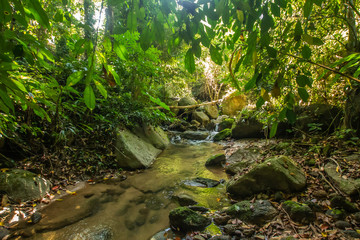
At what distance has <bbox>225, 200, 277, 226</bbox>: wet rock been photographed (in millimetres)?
2264

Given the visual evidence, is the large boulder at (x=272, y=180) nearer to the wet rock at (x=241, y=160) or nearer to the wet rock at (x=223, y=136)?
the wet rock at (x=241, y=160)

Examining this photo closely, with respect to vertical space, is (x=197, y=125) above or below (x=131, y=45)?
below

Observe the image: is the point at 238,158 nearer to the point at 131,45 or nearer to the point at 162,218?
the point at 162,218

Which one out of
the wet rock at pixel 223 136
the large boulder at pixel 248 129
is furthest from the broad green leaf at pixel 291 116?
the wet rock at pixel 223 136

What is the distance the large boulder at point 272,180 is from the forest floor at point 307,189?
0.14m

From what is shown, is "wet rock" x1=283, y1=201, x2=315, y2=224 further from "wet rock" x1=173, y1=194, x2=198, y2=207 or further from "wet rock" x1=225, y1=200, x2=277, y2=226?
"wet rock" x1=173, y1=194, x2=198, y2=207

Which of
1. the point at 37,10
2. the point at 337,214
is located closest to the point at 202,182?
the point at 337,214

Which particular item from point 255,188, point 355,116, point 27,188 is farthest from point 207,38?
point 355,116

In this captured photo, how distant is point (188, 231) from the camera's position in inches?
88.0

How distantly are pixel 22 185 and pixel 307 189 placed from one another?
14.3 ft

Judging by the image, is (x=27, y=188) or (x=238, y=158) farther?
(x=238, y=158)

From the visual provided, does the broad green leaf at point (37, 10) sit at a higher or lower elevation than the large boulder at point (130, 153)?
higher

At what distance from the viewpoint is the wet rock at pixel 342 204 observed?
2037 mm

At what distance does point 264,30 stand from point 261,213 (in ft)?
7.67
